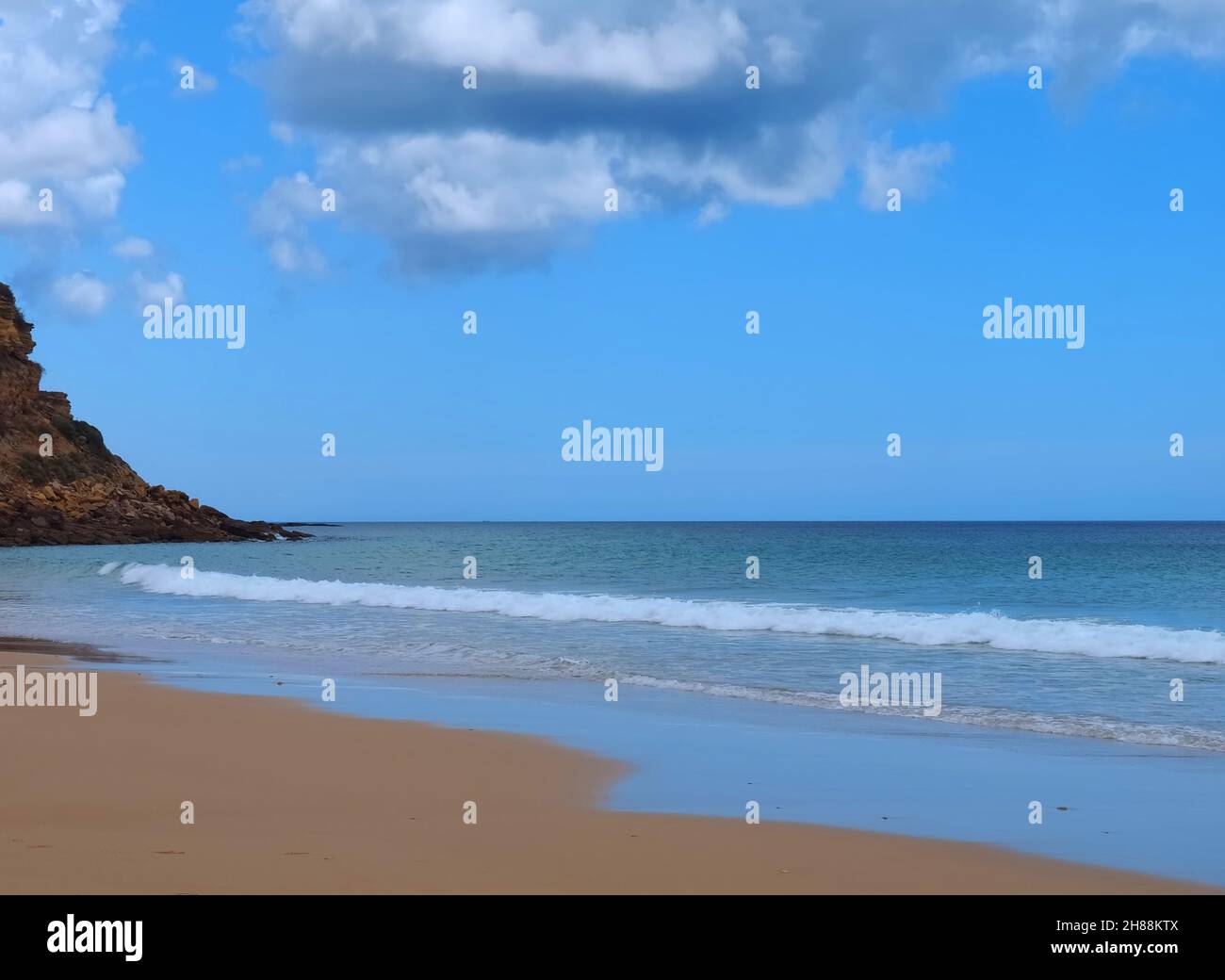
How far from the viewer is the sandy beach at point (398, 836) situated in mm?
5699

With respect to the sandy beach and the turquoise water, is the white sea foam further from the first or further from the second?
the sandy beach

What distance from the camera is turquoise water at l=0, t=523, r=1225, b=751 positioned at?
45.8ft

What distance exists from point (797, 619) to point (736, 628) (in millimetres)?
1368

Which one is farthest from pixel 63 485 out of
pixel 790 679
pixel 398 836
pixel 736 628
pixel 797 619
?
pixel 398 836

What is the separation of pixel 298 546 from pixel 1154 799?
74641 millimetres

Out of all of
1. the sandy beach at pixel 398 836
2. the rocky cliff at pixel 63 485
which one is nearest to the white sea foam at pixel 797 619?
the sandy beach at pixel 398 836

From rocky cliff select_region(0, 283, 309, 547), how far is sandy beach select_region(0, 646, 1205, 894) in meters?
68.9

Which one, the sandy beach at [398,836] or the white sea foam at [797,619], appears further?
the white sea foam at [797,619]

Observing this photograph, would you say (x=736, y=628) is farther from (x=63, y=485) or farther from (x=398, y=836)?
(x=63, y=485)

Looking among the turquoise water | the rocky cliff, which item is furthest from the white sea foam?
the rocky cliff

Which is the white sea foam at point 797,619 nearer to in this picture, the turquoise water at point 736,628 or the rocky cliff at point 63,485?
the turquoise water at point 736,628

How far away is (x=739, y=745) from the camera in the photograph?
9.97m

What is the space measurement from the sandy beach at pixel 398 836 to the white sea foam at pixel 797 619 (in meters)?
12.8

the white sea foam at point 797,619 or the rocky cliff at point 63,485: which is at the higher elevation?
the rocky cliff at point 63,485
